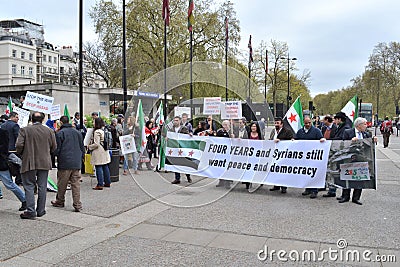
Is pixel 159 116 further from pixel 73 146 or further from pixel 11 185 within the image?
pixel 11 185

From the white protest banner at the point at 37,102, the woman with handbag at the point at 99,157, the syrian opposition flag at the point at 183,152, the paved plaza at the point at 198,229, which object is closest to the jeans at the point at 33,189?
the paved plaza at the point at 198,229

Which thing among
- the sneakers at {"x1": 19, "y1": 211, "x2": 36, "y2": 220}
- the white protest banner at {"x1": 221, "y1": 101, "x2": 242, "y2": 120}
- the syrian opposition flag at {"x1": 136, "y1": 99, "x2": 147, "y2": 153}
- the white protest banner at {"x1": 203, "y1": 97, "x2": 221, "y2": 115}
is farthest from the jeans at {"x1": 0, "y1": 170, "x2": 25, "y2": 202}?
the white protest banner at {"x1": 203, "y1": 97, "x2": 221, "y2": 115}

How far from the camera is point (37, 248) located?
5.81m

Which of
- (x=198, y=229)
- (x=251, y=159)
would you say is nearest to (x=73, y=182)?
(x=198, y=229)

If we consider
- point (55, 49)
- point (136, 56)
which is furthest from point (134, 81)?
point (55, 49)

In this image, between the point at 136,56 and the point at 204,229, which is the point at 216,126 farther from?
the point at 136,56

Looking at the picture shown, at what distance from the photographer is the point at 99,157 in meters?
10.3

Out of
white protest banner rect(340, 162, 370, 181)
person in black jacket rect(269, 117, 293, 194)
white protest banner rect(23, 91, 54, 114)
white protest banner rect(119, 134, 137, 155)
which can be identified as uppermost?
white protest banner rect(23, 91, 54, 114)

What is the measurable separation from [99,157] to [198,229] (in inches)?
177

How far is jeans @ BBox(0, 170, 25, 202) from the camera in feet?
25.8

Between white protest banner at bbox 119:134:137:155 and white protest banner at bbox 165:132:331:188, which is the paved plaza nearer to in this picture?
white protest banner at bbox 165:132:331:188

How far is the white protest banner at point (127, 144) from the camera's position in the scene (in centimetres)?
1187

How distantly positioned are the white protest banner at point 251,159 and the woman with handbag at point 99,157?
1760 millimetres

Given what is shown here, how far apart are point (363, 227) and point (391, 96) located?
66.3 m
